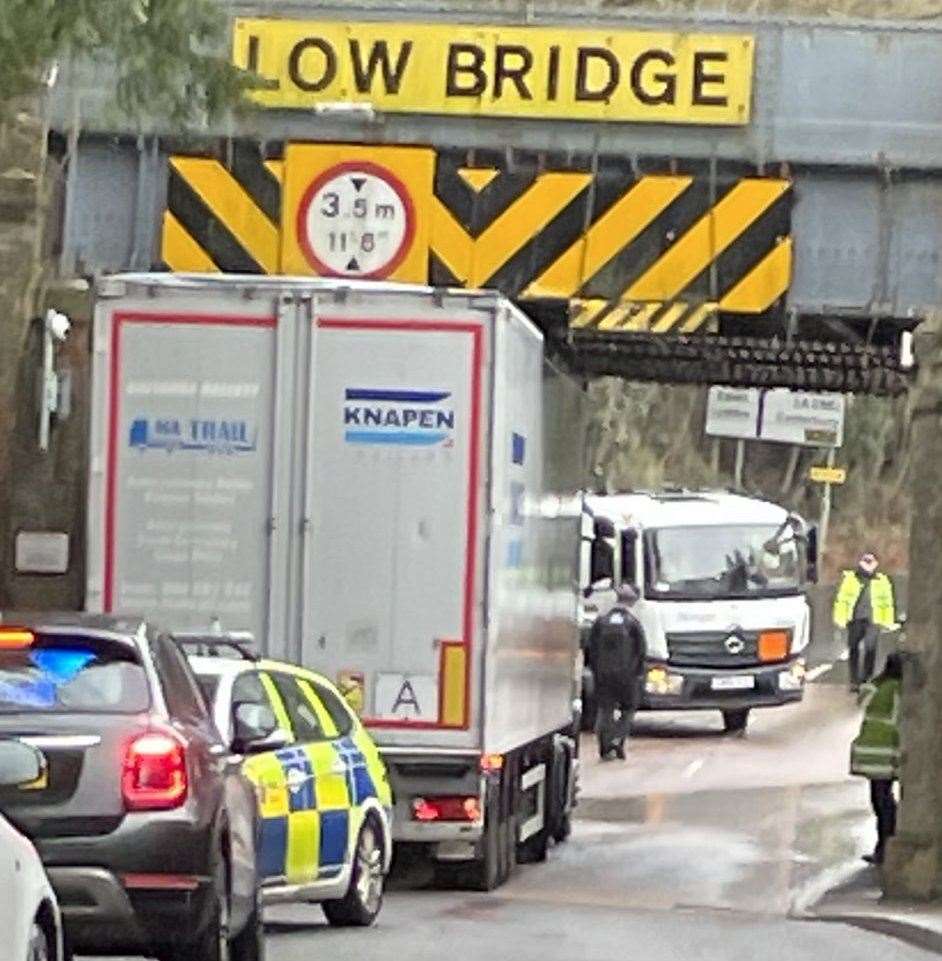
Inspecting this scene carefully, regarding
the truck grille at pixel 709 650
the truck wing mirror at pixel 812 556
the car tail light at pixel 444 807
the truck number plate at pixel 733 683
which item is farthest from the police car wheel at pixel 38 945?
the truck wing mirror at pixel 812 556

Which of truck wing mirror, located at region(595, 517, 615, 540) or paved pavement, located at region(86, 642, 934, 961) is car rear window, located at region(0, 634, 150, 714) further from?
truck wing mirror, located at region(595, 517, 615, 540)

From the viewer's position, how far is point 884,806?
916 inches

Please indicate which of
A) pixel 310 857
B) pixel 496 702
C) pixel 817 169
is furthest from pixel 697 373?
pixel 310 857

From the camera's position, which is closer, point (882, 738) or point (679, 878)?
point (882, 738)

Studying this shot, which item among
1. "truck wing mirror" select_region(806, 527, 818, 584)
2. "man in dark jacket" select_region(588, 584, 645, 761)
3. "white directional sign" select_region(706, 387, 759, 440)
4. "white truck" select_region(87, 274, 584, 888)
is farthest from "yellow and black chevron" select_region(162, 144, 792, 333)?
"white directional sign" select_region(706, 387, 759, 440)

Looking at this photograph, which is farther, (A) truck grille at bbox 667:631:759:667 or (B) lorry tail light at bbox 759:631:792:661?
(B) lorry tail light at bbox 759:631:792:661

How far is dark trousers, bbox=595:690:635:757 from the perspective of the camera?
34562 millimetres

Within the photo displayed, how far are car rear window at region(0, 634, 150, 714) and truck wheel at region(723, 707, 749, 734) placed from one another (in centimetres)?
2764

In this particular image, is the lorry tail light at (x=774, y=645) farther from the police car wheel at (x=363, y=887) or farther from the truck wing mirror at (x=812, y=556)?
the police car wheel at (x=363, y=887)

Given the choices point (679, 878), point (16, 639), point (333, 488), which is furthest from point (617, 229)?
point (16, 639)

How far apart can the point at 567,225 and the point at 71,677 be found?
378 inches

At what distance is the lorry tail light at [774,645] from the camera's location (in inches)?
1571

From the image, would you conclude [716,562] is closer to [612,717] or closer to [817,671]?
[612,717]

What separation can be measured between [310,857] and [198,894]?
13.3ft
